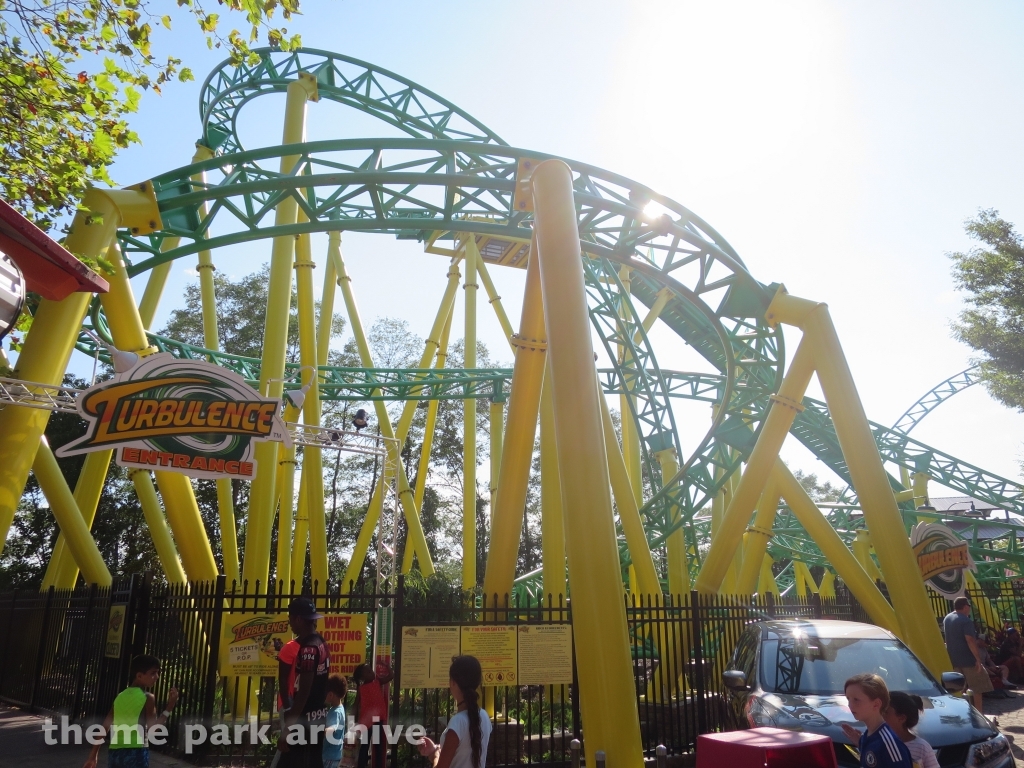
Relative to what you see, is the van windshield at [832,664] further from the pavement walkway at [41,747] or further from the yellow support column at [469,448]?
the yellow support column at [469,448]

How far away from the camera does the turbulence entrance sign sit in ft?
25.0

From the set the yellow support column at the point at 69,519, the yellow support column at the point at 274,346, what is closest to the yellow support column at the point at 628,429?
the yellow support column at the point at 274,346

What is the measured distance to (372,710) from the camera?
6281mm

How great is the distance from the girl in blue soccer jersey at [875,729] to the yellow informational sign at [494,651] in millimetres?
4289

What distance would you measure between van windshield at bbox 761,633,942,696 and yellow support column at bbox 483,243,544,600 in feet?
10.2

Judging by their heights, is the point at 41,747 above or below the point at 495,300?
below

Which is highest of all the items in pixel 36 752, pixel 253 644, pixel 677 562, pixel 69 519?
pixel 69 519

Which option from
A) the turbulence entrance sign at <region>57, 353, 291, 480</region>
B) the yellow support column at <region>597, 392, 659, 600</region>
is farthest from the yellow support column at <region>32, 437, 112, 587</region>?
the yellow support column at <region>597, 392, 659, 600</region>

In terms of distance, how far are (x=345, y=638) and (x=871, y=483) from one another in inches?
272

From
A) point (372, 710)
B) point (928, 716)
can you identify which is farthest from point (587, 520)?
point (928, 716)

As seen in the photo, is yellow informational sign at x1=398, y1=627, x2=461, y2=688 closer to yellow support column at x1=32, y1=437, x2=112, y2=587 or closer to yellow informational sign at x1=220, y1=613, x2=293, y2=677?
yellow informational sign at x1=220, y1=613, x2=293, y2=677

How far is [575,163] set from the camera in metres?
9.79

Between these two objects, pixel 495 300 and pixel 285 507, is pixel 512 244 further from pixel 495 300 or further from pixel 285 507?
pixel 285 507

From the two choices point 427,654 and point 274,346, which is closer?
point 427,654
